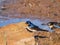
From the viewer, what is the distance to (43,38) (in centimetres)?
246

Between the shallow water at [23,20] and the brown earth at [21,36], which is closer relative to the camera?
the brown earth at [21,36]

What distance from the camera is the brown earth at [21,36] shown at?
2363 mm

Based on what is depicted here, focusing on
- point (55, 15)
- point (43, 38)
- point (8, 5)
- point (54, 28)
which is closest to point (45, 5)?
point (55, 15)

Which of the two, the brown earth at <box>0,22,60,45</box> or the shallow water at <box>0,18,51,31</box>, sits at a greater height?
the shallow water at <box>0,18,51,31</box>

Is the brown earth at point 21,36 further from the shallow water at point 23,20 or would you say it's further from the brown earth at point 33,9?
the brown earth at point 33,9

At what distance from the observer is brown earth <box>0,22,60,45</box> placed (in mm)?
2363

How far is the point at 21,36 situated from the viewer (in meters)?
2.52

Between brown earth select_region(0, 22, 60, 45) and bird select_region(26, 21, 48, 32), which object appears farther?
bird select_region(26, 21, 48, 32)

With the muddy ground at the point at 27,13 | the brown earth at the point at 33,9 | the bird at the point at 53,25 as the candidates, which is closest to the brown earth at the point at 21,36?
the muddy ground at the point at 27,13

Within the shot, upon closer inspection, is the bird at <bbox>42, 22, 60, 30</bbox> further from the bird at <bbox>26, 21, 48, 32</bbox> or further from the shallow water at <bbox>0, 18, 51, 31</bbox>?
the bird at <bbox>26, 21, 48, 32</bbox>

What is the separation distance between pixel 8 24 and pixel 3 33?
0.26m

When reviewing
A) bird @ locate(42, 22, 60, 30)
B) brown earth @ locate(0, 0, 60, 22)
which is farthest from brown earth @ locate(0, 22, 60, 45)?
brown earth @ locate(0, 0, 60, 22)

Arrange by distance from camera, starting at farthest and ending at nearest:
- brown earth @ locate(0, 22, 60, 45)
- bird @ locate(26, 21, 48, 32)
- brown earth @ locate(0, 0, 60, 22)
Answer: brown earth @ locate(0, 0, 60, 22), bird @ locate(26, 21, 48, 32), brown earth @ locate(0, 22, 60, 45)

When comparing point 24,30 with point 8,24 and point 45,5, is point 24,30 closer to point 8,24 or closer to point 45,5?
point 8,24
